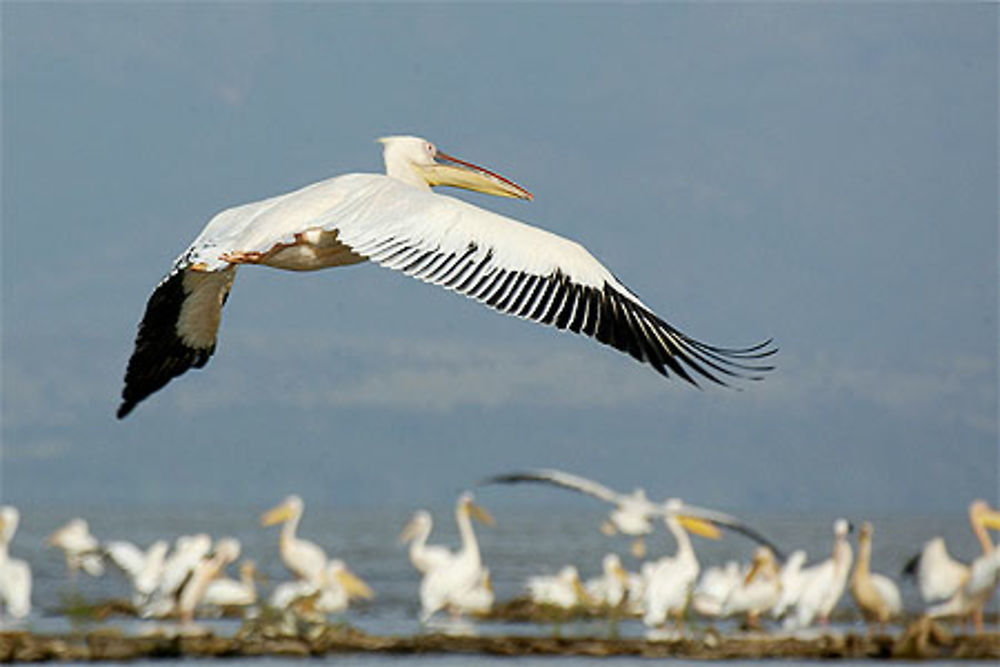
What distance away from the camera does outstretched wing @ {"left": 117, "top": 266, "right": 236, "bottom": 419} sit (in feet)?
24.3

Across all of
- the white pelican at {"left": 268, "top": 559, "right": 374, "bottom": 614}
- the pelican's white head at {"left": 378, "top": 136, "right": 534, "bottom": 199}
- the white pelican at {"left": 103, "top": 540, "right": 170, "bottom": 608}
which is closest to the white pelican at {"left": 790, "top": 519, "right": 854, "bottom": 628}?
the white pelican at {"left": 268, "top": 559, "right": 374, "bottom": 614}

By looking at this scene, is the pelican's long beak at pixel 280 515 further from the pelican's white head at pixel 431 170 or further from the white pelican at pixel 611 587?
the pelican's white head at pixel 431 170

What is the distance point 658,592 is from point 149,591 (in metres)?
5.30

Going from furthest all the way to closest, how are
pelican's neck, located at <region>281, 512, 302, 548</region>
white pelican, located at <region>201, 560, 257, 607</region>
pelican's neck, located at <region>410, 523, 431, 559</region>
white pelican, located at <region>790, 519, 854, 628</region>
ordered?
pelican's neck, located at <region>410, 523, 431, 559</region> < pelican's neck, located at <region>281, 512, 302, 548</region> < white pelican, located at <region>201, 560, 257, 607</region> < white pelican, located at <region>790, 519, 854, 628</region>

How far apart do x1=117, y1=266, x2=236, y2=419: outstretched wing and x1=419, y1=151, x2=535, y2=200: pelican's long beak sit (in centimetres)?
130

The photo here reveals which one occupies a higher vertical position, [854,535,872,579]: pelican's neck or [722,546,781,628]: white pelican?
[854,535,872,579]: pelican's neck

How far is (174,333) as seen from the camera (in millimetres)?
7531

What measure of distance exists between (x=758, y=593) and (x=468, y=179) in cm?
947

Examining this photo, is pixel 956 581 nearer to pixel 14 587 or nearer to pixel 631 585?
pixel 631 585

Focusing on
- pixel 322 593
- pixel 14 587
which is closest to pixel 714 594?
pixel 322 593

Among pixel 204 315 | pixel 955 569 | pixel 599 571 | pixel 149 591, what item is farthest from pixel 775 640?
pixel 599 571

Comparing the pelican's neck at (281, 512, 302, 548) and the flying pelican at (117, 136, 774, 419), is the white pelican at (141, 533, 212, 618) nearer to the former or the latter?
the pelican's neck at (281, 512, 302, 548)

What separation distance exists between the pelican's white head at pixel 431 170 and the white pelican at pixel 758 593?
9.34m

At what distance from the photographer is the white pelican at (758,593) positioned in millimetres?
17062
